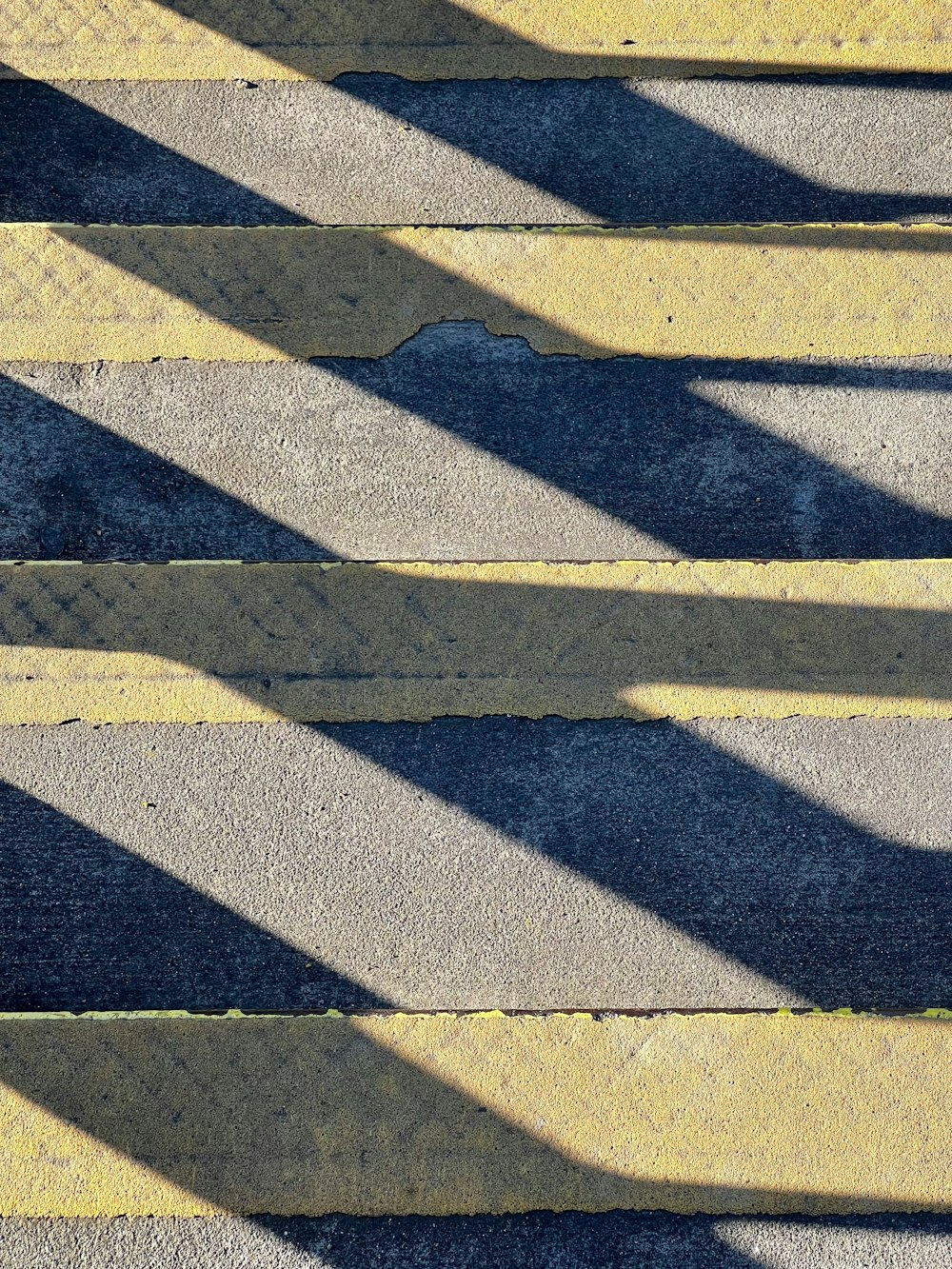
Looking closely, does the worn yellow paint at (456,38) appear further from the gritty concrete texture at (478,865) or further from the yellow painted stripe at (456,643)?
the gritty concrete texture at (478,865)

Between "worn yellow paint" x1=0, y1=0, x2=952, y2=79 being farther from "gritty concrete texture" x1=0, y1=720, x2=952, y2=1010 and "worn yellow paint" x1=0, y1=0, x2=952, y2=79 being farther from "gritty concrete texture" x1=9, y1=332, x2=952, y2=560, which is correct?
"gritty concrete texture" x1=0, y1=720, x2=952, y2=1010

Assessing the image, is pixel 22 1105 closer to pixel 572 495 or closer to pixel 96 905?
pixel 96 905

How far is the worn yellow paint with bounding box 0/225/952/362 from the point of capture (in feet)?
12.9

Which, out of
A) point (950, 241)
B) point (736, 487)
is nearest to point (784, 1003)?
point (736, 487)

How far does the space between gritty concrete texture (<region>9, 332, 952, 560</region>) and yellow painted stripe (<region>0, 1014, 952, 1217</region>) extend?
5.97ft

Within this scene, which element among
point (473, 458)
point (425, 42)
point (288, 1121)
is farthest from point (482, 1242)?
point (425, 42)

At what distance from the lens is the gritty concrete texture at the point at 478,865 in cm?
359

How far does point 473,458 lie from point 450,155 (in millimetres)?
1350

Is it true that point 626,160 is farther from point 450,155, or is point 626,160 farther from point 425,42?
point 425,42

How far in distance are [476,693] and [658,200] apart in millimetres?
2228

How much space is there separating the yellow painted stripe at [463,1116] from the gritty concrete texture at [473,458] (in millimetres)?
1818

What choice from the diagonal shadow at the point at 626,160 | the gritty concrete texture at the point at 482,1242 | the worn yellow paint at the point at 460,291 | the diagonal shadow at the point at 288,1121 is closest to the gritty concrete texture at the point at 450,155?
the diagonal shadow at the point at 626,160

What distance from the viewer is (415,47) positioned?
415 centimetres

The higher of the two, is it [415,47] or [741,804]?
[415,47]
